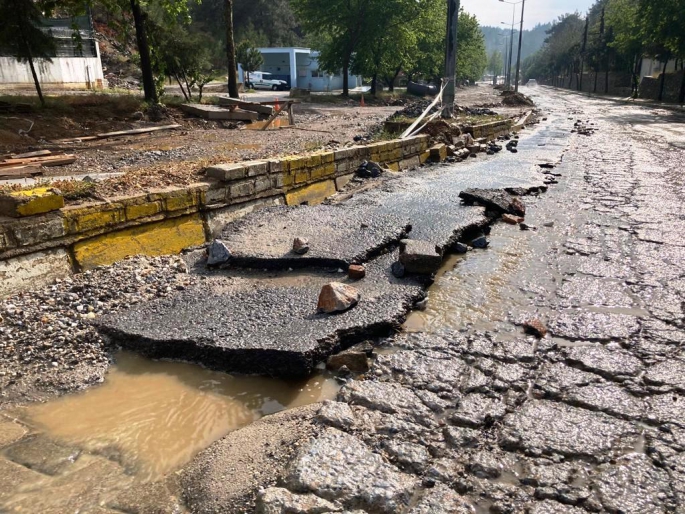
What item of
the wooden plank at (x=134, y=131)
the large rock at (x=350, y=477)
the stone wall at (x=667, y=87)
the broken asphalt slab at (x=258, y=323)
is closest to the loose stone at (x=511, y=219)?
the broken asphalt slab at (x=258, y=323)

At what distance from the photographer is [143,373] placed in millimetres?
3141

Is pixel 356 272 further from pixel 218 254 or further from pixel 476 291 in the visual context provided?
pixel 218 254

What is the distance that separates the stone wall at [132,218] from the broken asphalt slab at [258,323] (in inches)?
35.4

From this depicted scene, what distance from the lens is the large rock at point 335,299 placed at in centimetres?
353

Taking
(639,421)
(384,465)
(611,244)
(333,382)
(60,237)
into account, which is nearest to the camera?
(384,465)

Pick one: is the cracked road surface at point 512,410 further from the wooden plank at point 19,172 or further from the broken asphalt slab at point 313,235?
the wooden plank at point 19,172

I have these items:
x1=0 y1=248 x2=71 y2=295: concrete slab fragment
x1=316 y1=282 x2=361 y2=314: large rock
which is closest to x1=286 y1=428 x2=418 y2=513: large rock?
x1=316 y1=282 x2=361 y2=314: large rock

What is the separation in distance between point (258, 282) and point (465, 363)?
1942 mm

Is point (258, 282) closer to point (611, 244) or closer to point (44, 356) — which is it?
point (44, 356)

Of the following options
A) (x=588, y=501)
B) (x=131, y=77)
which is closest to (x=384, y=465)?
(x=588, y=501)

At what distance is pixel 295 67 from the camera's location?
51.9 meters

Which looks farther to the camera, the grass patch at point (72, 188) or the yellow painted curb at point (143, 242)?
the grass patch at point (72, 188)

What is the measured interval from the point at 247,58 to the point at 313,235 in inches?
1629

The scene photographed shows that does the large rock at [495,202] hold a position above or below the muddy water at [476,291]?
above
